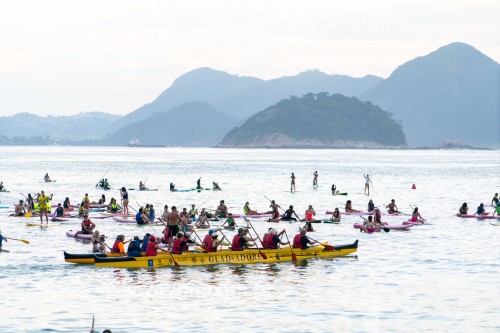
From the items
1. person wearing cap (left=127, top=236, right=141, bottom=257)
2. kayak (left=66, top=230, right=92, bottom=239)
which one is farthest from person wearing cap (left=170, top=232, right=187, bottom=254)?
kayak (left=66, top=230, right=92, bottom=239)

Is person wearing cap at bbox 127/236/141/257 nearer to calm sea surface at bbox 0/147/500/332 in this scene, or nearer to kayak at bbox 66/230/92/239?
calm sea surface at bbox 0/147/500/332

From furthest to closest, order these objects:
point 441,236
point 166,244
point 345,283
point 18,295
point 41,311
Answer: point 441,236
point 166,244
point 345,283
point 18,295
point 41,311

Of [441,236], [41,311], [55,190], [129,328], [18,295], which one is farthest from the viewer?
[55,190]

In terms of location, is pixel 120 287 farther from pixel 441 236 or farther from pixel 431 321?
pixel 441 236

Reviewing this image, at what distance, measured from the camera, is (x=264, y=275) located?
3444cm

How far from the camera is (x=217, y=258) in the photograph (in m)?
36.0

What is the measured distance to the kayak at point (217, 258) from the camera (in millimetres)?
34812

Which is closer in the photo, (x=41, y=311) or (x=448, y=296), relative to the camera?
(x=41, y=311)

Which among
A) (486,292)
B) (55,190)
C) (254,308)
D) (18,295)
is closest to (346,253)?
(486,292)

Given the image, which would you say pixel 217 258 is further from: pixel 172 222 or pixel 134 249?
pixel 172 222

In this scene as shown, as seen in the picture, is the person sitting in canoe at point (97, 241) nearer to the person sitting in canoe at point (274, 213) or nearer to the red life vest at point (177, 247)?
the red life vest at point (177, 247)

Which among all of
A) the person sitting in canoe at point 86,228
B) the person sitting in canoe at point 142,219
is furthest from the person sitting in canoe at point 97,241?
the person sitting in canoe at point 142,219

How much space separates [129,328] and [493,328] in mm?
11626

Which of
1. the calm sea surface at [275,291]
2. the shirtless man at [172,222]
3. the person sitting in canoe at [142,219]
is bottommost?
the calm sea surface at [275,291]
